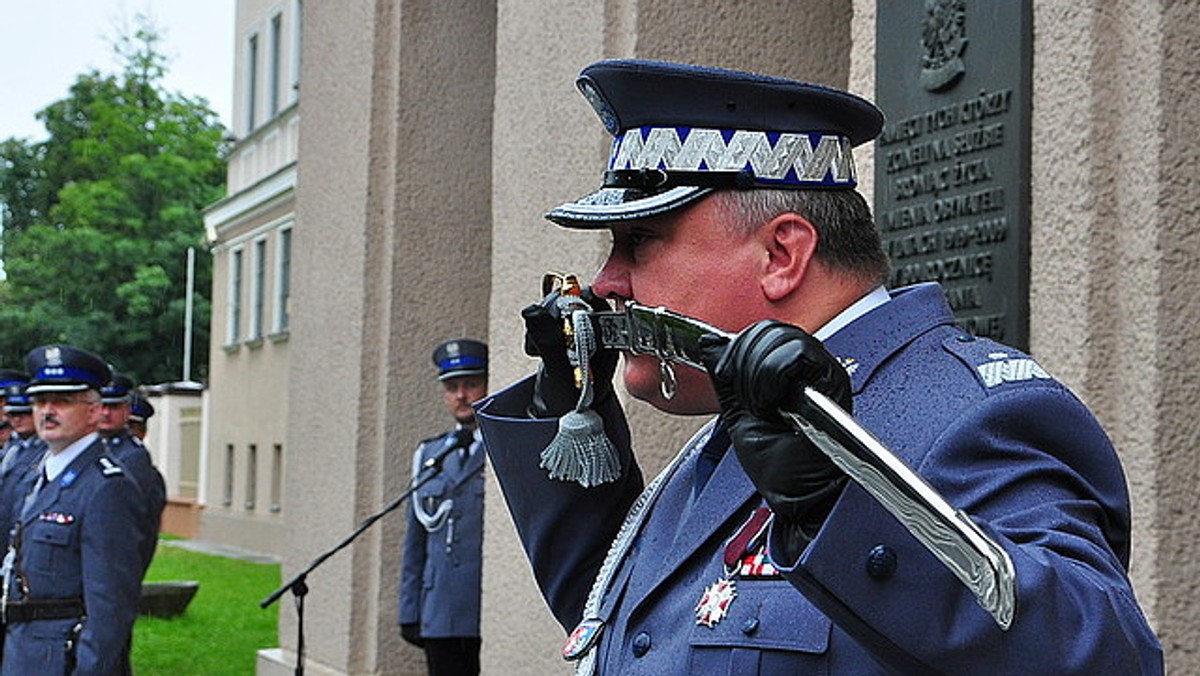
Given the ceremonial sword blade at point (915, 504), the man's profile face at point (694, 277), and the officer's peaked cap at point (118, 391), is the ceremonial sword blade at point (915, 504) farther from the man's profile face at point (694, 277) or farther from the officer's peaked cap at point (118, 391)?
the officer's peaked cap at point (118, 391)

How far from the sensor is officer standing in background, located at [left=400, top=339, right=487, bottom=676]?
8.74 metres

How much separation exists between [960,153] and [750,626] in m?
2.54

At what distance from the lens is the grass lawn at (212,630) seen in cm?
1419

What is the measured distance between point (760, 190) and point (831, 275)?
136 millimetres

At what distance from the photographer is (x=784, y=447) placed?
1.77m

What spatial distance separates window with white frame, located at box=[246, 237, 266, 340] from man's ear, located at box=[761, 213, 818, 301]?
95.5ft

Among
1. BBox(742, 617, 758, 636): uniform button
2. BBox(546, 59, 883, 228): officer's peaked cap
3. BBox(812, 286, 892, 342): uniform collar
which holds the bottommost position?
BBox(742, 617, 758, 636): uniform button

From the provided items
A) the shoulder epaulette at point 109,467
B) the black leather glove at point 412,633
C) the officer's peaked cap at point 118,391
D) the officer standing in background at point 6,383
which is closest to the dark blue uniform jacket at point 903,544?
the shoulder epaulette at point 109,467

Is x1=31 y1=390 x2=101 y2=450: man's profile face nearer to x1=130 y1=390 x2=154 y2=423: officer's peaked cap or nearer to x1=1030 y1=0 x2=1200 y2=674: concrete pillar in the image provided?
x1=130 y1=390 x2=154 y2=423: officer's peaked cap

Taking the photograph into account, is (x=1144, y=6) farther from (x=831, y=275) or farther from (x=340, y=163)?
(x=340, y=163)

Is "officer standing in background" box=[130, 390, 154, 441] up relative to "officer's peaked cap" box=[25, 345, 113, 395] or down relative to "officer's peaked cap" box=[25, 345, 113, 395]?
down

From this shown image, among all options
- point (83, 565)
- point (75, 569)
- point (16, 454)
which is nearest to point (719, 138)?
point (83, 565)

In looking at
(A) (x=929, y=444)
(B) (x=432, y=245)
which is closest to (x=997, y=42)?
(A) (x=929, y=444)

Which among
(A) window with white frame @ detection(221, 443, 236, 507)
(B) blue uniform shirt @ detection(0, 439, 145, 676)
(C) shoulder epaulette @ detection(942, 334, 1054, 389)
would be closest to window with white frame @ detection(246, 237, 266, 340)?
(A) window with white frame @ detection(221, 443, 236, 507)
